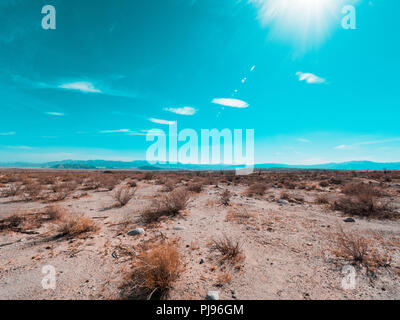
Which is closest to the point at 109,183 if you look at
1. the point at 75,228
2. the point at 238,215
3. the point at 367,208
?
the point at 75,228

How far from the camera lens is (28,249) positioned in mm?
3648

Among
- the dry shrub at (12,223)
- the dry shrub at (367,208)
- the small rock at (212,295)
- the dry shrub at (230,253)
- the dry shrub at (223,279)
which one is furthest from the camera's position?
the dry shrub at (367,208)

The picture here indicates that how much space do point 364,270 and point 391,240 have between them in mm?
2349

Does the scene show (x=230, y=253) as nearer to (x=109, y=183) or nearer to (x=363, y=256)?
(x=363, y=256)

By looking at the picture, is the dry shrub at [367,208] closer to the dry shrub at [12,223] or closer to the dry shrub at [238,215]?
the dry shrub at [238,215]

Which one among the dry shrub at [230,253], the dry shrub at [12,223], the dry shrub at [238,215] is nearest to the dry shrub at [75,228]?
the dry shrub at [12,223]

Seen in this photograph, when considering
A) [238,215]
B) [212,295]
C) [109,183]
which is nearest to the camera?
[212,295]

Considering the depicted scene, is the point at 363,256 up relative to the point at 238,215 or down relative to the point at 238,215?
up

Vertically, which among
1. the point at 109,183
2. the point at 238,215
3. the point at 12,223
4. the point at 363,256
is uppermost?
the point at 109,183

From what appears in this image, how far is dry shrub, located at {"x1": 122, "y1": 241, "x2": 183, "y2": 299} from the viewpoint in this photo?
7.87ft

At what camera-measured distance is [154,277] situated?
2490 mm

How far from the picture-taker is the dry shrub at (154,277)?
2398mm
